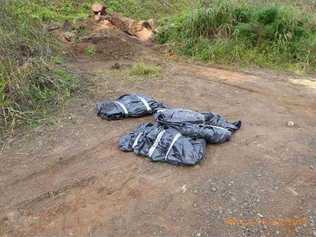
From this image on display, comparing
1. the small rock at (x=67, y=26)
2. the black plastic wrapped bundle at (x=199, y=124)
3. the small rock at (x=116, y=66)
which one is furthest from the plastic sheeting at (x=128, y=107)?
the small rock at (x=67, y=26)

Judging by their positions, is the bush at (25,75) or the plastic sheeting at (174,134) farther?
the bush at (25,75)

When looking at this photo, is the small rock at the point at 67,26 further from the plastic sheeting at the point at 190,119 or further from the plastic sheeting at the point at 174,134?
the plastic sheeting at the point at 190,119

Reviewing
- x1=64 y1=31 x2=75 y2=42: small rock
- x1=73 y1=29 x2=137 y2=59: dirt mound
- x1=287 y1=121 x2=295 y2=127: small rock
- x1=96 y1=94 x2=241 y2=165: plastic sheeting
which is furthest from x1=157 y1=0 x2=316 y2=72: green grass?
x1=96 y1=94 x2=241 y2=165: plastic sheeting

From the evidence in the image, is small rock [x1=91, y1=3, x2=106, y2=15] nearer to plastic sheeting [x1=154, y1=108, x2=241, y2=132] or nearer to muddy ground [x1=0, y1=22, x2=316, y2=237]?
muddy ground [x1=0, y1=22, x2=316, y2=237]

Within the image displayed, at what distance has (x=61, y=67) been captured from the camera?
5516 millimetres

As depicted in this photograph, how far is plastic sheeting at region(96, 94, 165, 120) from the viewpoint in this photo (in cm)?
442

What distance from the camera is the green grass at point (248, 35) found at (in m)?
6.22

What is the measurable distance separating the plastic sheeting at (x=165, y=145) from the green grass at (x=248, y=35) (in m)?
2.75

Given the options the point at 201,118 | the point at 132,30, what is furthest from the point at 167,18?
the point at 201,118

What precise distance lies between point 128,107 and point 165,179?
4.10ft

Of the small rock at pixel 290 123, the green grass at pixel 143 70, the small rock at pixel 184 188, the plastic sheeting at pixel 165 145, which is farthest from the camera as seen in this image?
the green grass at pixel 143 70

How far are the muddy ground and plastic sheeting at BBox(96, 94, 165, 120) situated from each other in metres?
0.09

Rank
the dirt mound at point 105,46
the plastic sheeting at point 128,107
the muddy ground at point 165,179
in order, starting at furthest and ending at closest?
the dirt mound at point 105,46
the plastic sheeting at point 128,107
the muddy ground at point 165,179

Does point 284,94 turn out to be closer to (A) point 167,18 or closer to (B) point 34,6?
(A) point 167,18
